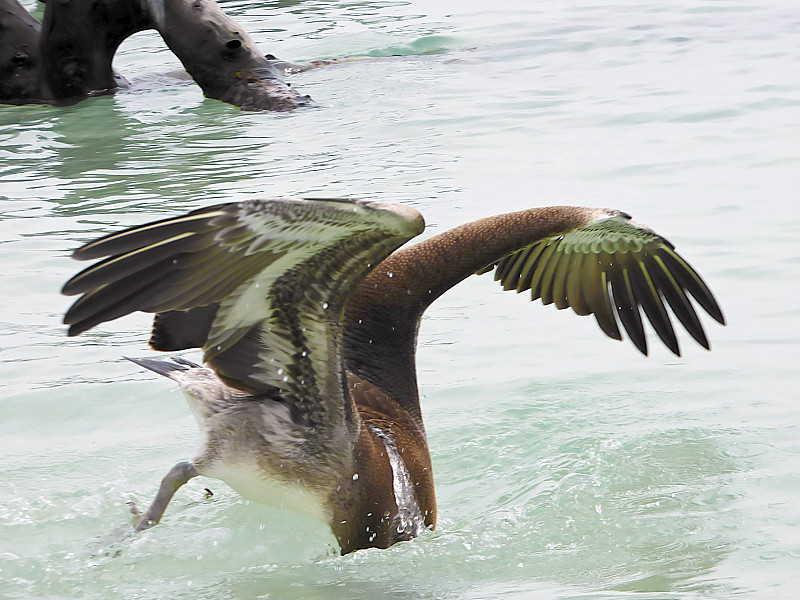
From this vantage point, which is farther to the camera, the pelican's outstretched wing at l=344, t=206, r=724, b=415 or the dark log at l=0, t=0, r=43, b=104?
the dark log at l=0, t=0, r=43, b=104

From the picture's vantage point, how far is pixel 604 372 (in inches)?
193

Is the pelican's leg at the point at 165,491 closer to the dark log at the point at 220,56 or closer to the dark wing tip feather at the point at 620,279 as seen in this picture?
the dark wing tip feather at the point at 620,279

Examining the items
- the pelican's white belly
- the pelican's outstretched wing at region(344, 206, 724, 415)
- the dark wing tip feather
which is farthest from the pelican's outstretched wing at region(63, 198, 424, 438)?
the dark wing tip feather

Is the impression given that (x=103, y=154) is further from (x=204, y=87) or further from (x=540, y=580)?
(x=540, y=580)

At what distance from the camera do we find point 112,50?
31.7 ft

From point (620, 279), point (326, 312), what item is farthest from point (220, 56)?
point (326, 312)

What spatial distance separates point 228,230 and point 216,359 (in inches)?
29.1

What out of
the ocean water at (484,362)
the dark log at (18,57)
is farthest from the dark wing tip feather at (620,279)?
the dark log at (18,57)

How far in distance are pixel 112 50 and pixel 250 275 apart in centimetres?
714

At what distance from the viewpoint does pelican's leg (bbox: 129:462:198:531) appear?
3.77 meters

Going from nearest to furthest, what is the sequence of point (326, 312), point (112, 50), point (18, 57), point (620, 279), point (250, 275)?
point (250, 275) → point (326, 312) → point (620, 279) → point (18, 57) → point (112, 50)

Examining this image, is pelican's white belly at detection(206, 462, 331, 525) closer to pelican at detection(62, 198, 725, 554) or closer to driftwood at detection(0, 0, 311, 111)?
pelican at detection(62, 198, 725, 554)

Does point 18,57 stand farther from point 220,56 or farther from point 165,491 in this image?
point 165,491

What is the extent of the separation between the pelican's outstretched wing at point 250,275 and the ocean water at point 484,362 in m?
0.77
